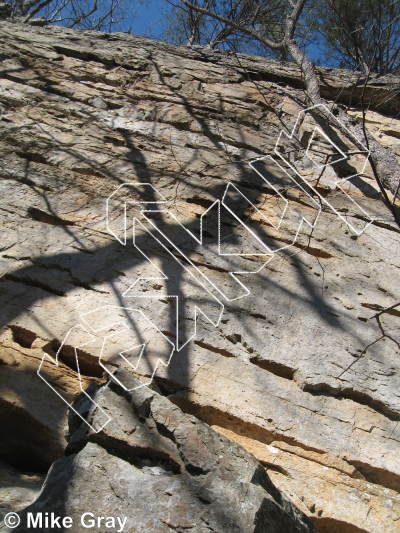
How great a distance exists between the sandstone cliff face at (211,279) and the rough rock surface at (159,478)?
1.24ft

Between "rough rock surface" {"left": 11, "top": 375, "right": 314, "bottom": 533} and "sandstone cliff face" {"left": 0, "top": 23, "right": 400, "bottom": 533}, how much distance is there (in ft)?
1.24

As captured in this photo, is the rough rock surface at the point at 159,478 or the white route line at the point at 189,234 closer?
the rough rock surface at the point at 159,478

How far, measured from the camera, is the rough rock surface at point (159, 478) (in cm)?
165

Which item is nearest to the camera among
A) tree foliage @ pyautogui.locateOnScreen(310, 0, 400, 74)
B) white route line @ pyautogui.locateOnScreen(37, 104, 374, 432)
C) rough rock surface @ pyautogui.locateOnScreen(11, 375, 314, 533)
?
rough rock surface @ pyautogui.locateOnScreen(11, 375, 314, 533)

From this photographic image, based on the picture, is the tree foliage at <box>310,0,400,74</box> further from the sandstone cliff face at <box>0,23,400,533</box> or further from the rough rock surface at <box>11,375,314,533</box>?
the rough rock surface at <box>11,375,314,533</box>

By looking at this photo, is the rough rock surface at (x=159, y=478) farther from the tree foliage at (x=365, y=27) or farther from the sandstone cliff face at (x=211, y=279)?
the tree foliage at (x=365, y=27)

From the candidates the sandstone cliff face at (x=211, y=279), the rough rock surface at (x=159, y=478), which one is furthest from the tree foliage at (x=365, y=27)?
the rough rock surface at (x=159, y=478)

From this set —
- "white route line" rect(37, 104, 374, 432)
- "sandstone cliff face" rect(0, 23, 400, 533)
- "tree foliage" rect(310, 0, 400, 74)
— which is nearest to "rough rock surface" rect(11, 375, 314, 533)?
"white route line" rect(37, 104, 374, 432)

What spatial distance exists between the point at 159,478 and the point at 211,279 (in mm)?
1220

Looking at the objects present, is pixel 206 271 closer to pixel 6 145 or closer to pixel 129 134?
pixel 129 134

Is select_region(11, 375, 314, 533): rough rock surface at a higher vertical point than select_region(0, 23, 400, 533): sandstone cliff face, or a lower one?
lower

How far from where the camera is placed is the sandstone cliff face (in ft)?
7.55

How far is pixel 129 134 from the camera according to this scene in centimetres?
367

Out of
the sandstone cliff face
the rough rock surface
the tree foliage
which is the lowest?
the rough rock surface
